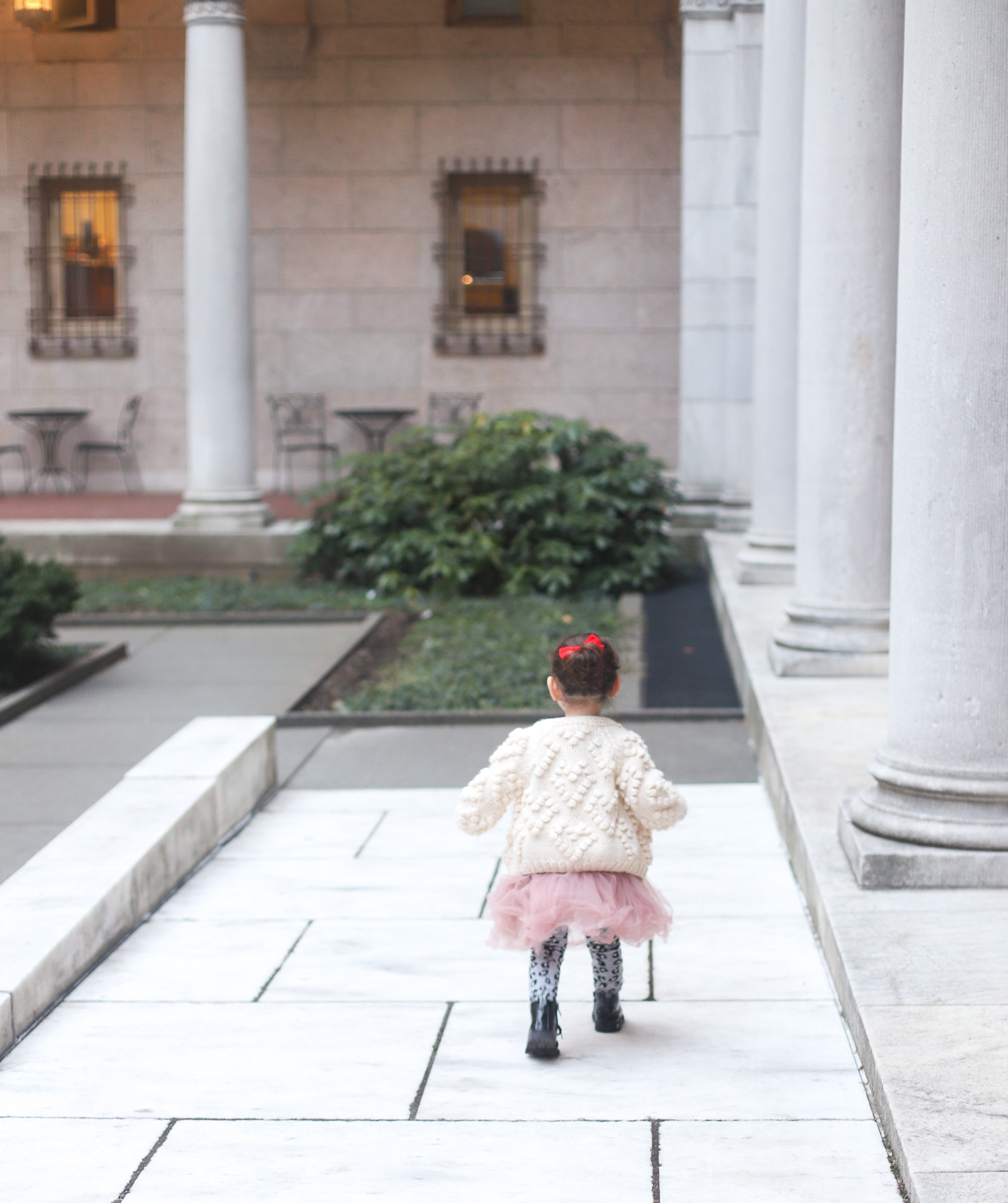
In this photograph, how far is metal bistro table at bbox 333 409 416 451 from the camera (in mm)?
17094

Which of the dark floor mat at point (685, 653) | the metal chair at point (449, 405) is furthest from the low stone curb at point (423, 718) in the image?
the metal chair at point (449, 405)

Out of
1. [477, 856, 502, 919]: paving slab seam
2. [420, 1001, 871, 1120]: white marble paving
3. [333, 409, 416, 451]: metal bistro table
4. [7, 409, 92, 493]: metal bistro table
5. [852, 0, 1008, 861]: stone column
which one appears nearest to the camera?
[420, 1001, 871, 1120]: white marble paving

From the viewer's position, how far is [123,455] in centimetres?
1812

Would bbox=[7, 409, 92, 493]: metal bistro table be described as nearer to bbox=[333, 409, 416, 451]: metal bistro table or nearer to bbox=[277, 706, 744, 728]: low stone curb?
bbox=[333, 409, 416, 451]: metal bistro table

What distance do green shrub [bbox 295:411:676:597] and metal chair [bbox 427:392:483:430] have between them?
182 inches

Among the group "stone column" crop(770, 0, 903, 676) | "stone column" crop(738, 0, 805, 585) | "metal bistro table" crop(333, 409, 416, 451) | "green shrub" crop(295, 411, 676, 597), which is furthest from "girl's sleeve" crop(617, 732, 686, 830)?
"metal bistro table" crop(333, 409, 416, 451)

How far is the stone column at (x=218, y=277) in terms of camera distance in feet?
42.5

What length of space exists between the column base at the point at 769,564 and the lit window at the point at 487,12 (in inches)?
370

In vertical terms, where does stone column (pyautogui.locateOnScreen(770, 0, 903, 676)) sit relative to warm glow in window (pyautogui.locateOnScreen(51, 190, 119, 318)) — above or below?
below

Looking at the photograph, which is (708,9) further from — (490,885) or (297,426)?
(490,885)

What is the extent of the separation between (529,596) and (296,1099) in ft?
27.5

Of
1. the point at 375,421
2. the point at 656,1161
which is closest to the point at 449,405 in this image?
the point at 375,421

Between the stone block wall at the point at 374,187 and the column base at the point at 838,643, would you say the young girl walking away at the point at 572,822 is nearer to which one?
the column base at the point at 838,643

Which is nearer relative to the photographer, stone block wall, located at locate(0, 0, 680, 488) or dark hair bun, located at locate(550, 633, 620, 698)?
dark hair bun, located at locate(550, 633, 620, 698)
